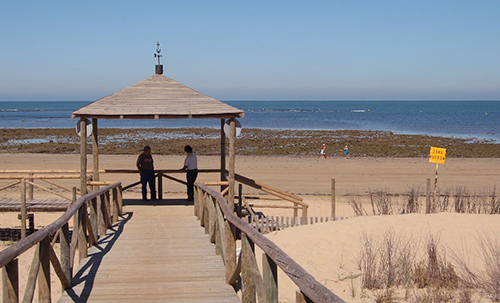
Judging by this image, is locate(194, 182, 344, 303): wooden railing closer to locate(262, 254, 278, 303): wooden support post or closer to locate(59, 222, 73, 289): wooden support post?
locate(262, 254, 278, 303): wooden support post

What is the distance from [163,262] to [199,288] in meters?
1.29

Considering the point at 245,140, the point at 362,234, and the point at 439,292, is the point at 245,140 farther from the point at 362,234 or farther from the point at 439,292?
the point at 439,292

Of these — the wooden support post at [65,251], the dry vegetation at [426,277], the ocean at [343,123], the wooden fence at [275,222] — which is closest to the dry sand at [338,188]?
the dry vegetation at [426,277]

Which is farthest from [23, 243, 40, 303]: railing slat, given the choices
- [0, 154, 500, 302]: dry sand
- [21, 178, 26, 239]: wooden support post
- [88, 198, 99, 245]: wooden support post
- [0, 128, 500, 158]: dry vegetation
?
[0, 128, 500, 158]: dry vegetation

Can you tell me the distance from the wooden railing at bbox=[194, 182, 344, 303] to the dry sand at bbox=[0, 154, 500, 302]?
2167 millimetres

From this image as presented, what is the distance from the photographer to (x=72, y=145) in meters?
40.2

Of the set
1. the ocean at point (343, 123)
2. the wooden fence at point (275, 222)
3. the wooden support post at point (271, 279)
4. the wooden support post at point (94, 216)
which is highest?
the wooden support post at point (271, 279)

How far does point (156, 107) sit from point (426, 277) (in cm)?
661

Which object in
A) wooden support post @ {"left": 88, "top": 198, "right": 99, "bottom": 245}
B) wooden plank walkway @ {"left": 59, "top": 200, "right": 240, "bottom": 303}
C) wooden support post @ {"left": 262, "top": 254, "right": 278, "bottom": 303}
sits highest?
wooden support post @ {"left": 262, "top": 254, "right": 278, "bottom": 303}

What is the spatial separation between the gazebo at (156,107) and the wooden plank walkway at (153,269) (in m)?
2.46

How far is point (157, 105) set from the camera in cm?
1263

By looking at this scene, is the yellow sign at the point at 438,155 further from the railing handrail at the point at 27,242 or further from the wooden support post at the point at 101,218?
the railing handrail at the point at 27,242

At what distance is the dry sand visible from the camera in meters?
10.8

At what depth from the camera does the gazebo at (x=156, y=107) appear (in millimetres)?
12117
